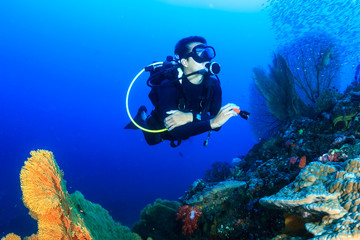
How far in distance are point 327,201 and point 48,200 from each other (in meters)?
2.64

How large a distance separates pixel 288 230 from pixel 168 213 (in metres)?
2.88

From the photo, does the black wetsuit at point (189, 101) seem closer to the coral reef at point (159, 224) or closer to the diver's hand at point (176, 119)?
the diver's hand at point (176, 119)

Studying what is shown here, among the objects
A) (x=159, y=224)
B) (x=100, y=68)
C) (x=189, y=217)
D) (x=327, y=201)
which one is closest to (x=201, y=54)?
(x=327, y=201)

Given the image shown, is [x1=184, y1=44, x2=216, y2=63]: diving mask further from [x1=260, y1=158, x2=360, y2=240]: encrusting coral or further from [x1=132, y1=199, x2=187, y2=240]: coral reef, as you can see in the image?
[x1=132, y1=199, x2=187, y2=240]: coral reef

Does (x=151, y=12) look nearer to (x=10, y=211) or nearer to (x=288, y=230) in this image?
(x=10, y=211)

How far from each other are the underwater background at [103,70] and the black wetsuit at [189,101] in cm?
4144

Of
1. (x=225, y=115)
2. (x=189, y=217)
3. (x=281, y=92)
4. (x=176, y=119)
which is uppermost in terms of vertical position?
(x=281, y=92)

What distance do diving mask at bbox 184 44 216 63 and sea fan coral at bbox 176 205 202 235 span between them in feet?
9.83

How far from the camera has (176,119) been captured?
3.06 metres

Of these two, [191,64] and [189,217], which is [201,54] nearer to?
[191,64]

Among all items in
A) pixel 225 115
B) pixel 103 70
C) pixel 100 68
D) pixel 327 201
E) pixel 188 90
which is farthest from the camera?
pixel 103 70

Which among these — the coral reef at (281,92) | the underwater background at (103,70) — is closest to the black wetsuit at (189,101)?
the coral reef at (281,92)

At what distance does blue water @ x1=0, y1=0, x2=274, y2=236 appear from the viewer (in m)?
62.8

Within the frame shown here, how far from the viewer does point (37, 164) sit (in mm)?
2215
